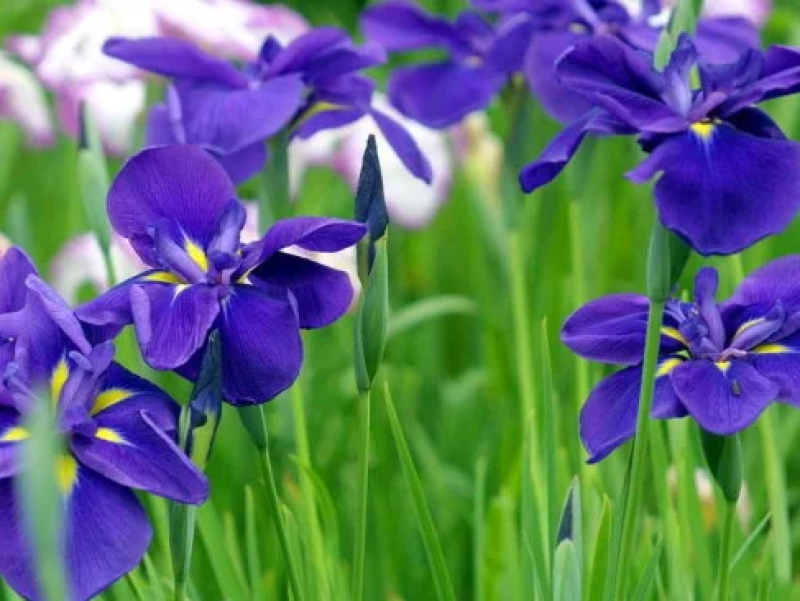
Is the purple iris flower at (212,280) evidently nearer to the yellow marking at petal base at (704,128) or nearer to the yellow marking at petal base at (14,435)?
the yellow marking at petal base at (14,435)

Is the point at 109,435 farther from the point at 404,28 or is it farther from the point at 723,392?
the point at 404,28

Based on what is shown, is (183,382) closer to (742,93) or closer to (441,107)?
(441,107)

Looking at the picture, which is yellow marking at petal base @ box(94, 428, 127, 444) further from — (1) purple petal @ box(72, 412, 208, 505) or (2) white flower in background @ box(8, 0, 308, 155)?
(2) white flower in background @ box(8, 0, 308, 155)

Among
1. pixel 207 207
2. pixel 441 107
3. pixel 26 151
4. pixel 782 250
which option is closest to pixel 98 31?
pixel 441 107

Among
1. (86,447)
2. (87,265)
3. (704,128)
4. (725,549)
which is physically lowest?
(87,265)

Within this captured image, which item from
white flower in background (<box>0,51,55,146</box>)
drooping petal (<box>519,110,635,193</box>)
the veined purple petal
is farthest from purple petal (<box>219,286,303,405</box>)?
white flower in background (<box>0,51,55,146</box>)

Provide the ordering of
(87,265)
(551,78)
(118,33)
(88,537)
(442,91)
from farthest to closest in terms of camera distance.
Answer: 1. (87,265)
2. (118,33)
3. (442,91)
4. (551,78)
5. (88,537)

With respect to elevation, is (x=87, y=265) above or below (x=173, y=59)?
below

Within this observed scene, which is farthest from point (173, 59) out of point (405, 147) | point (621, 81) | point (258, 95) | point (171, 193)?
point (621, 81)
